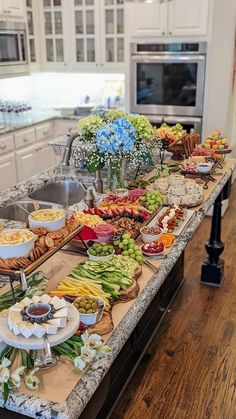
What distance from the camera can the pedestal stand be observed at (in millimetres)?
3590

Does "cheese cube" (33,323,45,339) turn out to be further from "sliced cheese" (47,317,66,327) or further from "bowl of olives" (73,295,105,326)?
"bowl of olives" (73,295,105,326)

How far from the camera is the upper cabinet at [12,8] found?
470 cm

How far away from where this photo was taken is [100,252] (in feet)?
6.22

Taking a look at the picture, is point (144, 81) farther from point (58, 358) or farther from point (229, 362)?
point (58, 358)

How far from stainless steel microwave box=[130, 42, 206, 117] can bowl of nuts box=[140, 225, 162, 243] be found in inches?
109

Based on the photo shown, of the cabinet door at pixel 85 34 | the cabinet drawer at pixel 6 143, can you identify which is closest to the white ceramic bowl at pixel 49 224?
the cabinet drawer at pixel 6 143

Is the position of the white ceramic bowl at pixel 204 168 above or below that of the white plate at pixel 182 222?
above

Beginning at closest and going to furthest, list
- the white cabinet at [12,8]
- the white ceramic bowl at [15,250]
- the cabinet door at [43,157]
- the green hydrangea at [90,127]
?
the white ceramic bowl at [15,250] → the green hydrangea at [90,127] → the white cabinet at [12,8] → the cabinet door at [43,157]

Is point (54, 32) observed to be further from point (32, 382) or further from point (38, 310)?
point (32, 382)

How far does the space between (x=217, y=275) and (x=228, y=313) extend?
409 mm

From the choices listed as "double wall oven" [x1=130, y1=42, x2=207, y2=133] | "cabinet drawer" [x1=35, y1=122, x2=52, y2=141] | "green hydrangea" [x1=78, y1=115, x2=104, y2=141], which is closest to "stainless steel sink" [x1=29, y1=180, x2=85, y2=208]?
"green hydrangea" [x1=78, y1=115, x2=104, y2=141]

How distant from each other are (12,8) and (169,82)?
1.89 meters

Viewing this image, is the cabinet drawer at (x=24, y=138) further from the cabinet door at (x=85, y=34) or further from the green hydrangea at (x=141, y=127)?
the green hydrangea at (x=141, y=127)

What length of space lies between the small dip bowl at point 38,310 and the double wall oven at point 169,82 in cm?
358
